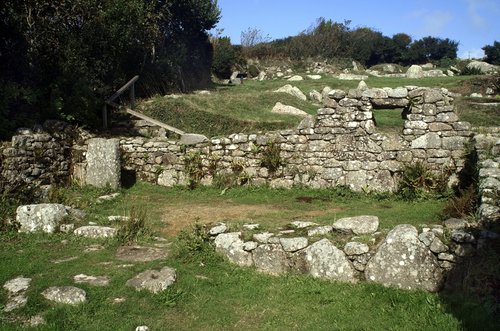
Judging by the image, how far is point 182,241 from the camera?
26.2ft

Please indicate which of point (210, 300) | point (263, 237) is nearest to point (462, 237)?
point (263, 237)

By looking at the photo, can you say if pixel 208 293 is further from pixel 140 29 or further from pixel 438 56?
pixel 438 56

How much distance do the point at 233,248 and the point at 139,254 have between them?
1.61m

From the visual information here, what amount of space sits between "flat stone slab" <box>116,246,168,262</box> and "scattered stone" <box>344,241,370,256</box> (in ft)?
9.65

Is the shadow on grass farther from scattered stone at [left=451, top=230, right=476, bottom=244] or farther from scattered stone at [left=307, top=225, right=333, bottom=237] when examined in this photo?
scattered stone at [left=307, top=225, right=333, bottom=237]

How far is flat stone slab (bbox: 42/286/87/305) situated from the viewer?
6129 mm

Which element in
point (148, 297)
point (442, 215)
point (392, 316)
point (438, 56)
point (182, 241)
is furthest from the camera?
point (438, 56)

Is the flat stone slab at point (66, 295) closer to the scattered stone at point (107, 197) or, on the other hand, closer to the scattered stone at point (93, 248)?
the scattered stone at point (93, 248)

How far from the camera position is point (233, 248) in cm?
752

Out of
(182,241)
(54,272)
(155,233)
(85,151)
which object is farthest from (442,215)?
(85,151)

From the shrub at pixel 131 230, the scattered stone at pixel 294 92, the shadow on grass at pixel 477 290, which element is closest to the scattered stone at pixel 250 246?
the shrub at pixel 131 230

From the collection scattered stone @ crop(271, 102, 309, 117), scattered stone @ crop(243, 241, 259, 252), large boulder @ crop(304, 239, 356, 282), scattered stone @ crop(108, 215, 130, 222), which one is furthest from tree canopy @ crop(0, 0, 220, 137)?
large boulder @ crop(304, 239, 356, 282)

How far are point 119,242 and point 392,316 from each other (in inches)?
190

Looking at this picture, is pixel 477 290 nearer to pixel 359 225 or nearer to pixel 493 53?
pixel 359 225
